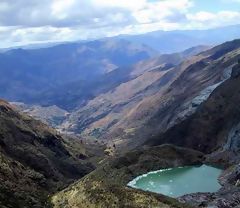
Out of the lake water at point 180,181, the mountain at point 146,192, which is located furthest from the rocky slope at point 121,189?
the lake water at point 180,181

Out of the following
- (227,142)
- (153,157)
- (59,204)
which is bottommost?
(227,142)

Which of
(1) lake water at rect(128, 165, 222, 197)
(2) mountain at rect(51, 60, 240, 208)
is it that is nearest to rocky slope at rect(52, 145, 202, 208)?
(2) mountain at rect(51, 60, 240, 208)

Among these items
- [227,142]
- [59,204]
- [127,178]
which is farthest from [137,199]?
[227,142]

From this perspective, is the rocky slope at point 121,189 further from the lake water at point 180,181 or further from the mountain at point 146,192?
the lake water at point 180,181

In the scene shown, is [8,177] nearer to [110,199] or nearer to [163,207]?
[110,199]

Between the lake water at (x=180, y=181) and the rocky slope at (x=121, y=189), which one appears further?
the lake water at (x=180, y=181)

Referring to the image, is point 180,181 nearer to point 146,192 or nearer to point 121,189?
point 146,192

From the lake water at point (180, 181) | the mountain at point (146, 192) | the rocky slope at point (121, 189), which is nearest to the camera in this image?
the rocky slope at point (121, 189)

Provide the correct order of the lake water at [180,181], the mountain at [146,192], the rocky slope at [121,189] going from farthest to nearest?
the lake water at [180,181], the mountain at [146,192], the rocky slope at [121,189]
